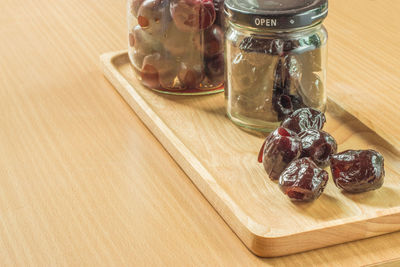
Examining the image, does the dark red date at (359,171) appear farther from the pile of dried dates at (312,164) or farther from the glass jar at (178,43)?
the glass jar at (178,43)

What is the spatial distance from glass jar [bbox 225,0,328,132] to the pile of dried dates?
70 millimetres

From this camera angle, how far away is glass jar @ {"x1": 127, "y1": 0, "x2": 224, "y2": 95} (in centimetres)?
97

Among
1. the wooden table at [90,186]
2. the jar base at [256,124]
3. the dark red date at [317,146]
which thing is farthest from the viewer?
the jar base at [256,124]

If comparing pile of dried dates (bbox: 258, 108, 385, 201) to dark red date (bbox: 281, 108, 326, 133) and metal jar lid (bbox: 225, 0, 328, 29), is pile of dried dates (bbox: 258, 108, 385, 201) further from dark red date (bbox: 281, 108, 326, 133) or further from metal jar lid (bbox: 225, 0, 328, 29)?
metal jar lid (bbox: 225, 0, 328, 29)

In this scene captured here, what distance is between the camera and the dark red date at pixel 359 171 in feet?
2.50

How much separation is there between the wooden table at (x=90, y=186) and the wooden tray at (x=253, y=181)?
1 centimetres

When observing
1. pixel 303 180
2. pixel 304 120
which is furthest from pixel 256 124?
pixel 303 180

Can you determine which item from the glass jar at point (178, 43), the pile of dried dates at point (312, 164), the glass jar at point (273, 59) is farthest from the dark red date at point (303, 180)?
the glass jar at point (178, 43)

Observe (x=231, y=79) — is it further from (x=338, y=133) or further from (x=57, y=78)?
(x=57, y=78)

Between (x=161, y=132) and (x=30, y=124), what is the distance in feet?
0.67

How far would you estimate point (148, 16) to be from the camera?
974 millimetres

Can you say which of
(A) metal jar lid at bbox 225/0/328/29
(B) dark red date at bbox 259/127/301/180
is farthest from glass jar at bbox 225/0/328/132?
(B) dark red date at bbox 259/127/301/180

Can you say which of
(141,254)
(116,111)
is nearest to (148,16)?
(116,111)

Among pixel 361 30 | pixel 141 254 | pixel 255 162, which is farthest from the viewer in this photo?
pixel 361 30
